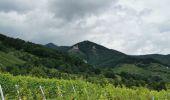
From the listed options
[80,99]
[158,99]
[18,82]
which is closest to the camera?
[80,99]

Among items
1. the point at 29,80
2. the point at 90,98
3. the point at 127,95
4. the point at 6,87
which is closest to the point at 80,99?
the point at 90,98

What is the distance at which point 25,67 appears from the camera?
17938 centimetres

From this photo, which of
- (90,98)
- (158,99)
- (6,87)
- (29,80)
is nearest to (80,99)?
(90,98)

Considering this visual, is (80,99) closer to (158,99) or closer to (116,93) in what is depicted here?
(116,93)

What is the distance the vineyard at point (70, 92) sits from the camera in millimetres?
30170

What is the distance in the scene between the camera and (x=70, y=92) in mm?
40312

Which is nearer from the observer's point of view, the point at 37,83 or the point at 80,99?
the point at 80,99

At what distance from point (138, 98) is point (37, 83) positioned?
19298 millimetres

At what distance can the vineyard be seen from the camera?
30170 mm

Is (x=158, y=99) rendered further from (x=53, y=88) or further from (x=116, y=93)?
(x=53, y=88)

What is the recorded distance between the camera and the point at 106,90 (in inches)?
1437

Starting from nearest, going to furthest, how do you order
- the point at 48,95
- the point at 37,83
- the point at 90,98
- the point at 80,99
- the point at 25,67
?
the point at 80,99 → the point at 90,98 → the point at 48,95 → the point at 37,83 → the point at 25,67

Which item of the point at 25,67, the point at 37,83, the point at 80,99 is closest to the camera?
the point at 80,99

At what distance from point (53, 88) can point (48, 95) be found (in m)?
4.09
